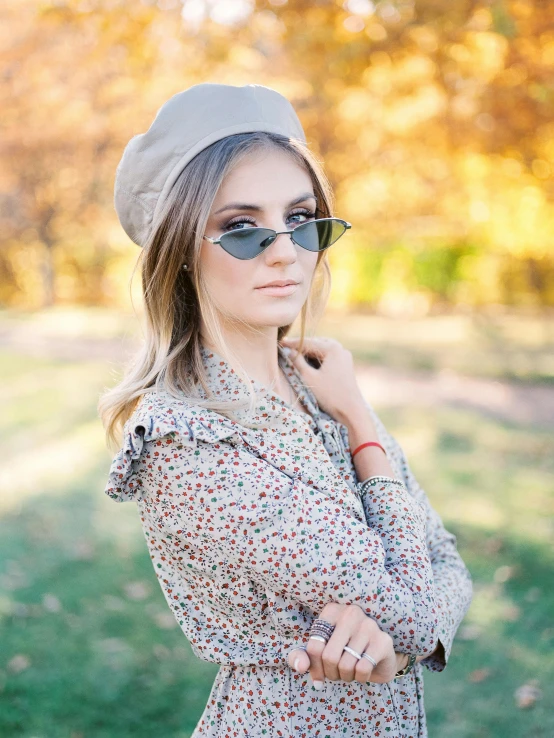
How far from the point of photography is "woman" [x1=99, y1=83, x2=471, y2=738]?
154 cm

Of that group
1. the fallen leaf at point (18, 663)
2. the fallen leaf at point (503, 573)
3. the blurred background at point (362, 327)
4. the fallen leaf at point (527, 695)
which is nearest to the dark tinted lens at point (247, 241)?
the blurred background at point (362, 327)

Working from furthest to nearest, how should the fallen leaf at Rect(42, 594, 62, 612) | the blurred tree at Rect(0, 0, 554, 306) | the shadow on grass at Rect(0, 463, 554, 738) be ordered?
the blurred tree at Rect(0, 0, 554, 306)
the fallen leaf at Rect(42, 594, 62, 612)
the shadow on grass at Rect(0, 463, 554, 738)

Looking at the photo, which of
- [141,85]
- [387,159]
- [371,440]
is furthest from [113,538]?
[387,159]

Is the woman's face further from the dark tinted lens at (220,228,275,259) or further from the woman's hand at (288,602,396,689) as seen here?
the woman's hand at (288,602,396,689)

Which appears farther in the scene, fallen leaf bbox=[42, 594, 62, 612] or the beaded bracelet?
fallen leaf bbox=[42, 594, 62, 612]

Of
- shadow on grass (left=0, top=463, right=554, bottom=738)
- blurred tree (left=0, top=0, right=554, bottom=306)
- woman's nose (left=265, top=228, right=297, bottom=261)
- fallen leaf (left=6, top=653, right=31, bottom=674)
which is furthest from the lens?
blurred tree (left=0, top=0, right=554, bottom=306)

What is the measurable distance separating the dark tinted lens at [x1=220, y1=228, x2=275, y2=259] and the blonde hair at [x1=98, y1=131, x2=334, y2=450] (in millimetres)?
64

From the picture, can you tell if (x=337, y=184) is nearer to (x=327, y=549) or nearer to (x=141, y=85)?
(x=141, y=85)

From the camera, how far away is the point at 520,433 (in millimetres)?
7691

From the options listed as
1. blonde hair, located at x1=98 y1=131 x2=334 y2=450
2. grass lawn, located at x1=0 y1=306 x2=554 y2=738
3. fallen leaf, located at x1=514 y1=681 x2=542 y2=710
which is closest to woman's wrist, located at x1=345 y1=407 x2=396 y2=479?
blonde hair, located at x1=98 y1=131 x2=334 y2=450

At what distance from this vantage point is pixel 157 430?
61.2 inches

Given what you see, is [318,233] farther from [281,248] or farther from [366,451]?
[366,451]

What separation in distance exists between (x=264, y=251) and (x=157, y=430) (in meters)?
0.49

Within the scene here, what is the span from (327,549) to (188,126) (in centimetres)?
98
